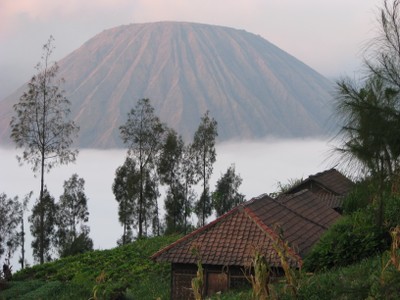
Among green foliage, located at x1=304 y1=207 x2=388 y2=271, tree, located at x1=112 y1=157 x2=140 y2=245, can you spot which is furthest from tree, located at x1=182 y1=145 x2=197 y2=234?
green foliage, located at x1=304 y1=207 x2=388 y2=271

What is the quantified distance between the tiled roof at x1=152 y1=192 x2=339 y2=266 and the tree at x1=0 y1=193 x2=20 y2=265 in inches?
1444

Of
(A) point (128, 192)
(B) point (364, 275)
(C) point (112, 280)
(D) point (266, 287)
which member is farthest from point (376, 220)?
(A) point (128, 192)

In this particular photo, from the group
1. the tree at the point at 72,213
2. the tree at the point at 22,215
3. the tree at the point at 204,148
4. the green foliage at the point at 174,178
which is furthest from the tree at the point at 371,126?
the tree at the point at 22,215

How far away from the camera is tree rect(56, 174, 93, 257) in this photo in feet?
175

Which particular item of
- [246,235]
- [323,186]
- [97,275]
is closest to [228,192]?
[323,186]

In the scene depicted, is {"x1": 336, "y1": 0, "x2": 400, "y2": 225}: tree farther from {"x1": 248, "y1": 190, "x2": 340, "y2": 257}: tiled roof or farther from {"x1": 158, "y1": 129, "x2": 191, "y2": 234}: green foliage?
{"x1": 158, "y1": 129, "x2": 191, "y2": 234}: green foliage

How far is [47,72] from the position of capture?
120 feet

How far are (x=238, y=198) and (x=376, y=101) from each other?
50598mm

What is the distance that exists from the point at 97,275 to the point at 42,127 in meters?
10.5

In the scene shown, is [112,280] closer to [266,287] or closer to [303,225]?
[303,225]

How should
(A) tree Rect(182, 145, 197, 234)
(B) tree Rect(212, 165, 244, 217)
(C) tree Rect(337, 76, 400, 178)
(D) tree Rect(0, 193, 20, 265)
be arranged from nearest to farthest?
(C) tree Rect(337, 76, 400, 178), (A) tree Rect(182, 145, 197, 234), (D) tree Rect(0, 193, 20, 265), (B) tree Rect(212, 165, 244, 217)

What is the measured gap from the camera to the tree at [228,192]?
5962 centimetres

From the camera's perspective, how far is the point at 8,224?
54312 millimetres

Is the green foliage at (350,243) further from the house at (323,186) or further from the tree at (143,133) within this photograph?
the tree at (143,133)
